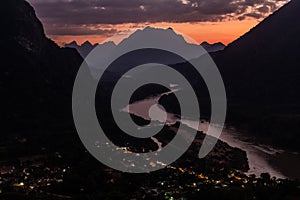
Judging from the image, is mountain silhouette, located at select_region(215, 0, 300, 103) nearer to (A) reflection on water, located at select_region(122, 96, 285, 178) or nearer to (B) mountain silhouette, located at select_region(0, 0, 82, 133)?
(A) reflection on water, located at select_region(122, 96, 285, 178)

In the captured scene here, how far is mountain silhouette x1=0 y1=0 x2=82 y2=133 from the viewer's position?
111 meters

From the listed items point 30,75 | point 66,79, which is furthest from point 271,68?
point 30,75

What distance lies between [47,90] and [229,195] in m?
89.0

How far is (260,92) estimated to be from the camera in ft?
532

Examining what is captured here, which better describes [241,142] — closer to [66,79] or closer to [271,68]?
[66,79]

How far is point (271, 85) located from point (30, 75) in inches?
3399

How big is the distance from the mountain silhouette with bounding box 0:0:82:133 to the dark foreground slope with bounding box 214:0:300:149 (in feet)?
165

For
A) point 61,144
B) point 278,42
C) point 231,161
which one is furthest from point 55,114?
point 278,42

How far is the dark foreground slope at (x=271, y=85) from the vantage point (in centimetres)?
11100

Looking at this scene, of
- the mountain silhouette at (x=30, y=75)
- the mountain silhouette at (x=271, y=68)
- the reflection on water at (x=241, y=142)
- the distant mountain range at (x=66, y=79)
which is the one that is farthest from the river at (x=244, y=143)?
the mountain silhouette at (x=271, y=68)

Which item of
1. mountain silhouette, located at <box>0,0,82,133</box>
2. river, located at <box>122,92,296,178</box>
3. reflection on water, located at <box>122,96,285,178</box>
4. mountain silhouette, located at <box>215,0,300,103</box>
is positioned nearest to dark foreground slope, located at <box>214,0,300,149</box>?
mountain silhouette, located at <box>215,0,300,103</box>

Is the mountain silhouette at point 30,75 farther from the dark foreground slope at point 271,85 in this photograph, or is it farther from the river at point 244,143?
the dark foreground slope at point 271,85

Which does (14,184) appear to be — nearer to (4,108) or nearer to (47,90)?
(4,108)

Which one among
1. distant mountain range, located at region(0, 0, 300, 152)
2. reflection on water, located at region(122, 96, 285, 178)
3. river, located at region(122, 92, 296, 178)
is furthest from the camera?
distant mountain range, located at region(0, 0, 300, 152)
